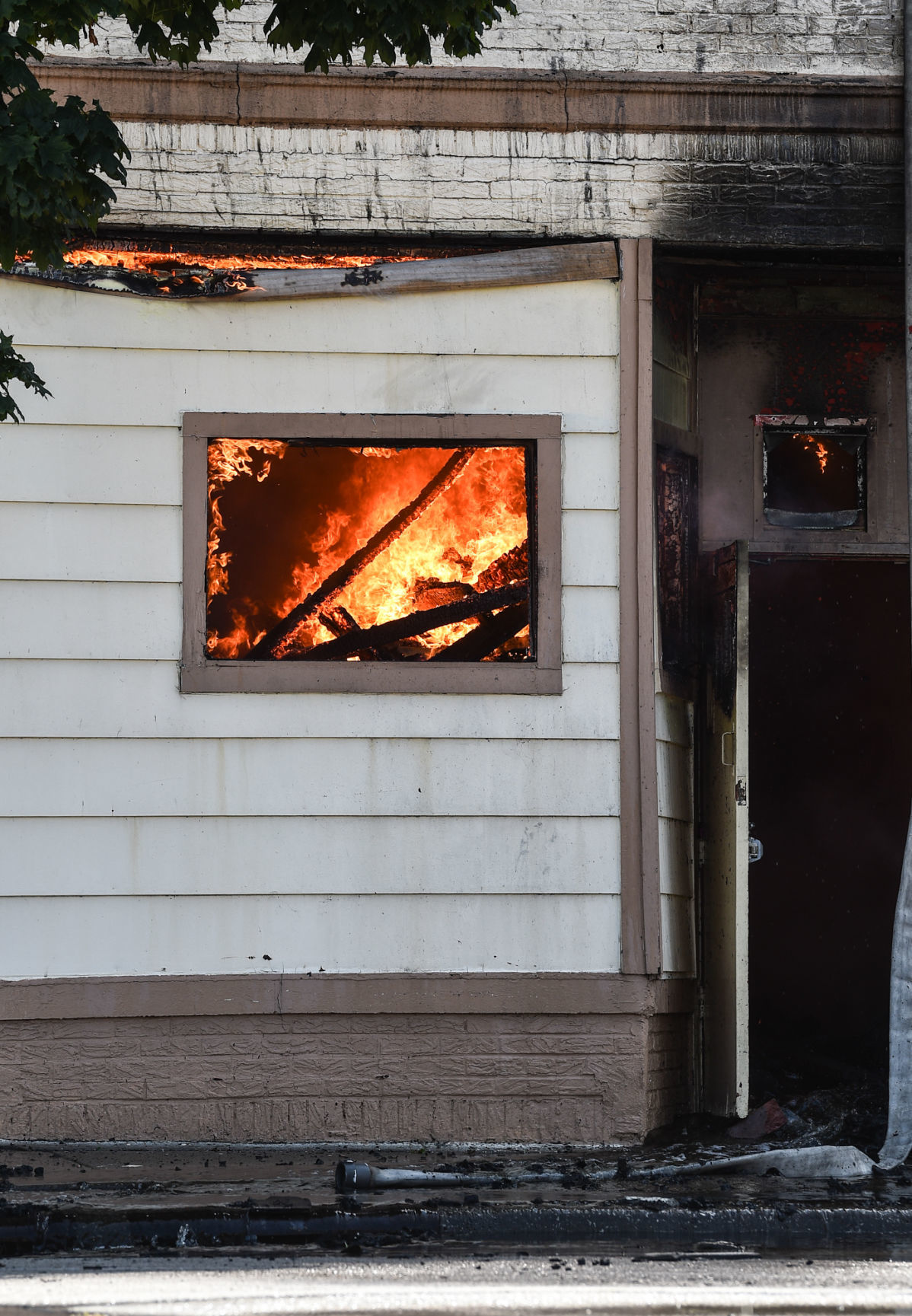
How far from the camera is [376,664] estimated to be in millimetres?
6922

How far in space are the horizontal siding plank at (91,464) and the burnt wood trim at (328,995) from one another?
2.16 m

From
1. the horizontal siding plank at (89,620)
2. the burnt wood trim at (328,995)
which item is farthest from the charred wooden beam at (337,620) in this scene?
the burnt wood trim at (328,995)

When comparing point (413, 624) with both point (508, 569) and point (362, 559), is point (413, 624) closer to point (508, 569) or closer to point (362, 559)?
point (362, 559)

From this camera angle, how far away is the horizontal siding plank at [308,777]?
6754 millimetres

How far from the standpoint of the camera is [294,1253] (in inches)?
184

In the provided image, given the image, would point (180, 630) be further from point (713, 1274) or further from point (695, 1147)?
point (713, 1274)

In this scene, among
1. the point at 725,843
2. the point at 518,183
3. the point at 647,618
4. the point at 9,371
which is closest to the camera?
the point at 9,371

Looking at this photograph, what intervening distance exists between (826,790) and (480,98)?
4898 mm

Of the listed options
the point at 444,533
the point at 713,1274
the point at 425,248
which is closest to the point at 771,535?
the point at 444,533

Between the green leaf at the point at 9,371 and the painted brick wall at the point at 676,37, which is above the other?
the painted brick wall at the point at 676,37

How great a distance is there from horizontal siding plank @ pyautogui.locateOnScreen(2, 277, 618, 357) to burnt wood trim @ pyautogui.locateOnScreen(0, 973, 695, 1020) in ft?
9.37

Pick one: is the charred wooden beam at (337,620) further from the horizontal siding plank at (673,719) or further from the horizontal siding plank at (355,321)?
the horizontal siding plank at (673,719)

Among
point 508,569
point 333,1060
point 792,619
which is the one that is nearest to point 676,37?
point 508,569

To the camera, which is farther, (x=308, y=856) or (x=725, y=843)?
(x=725, y=843)
